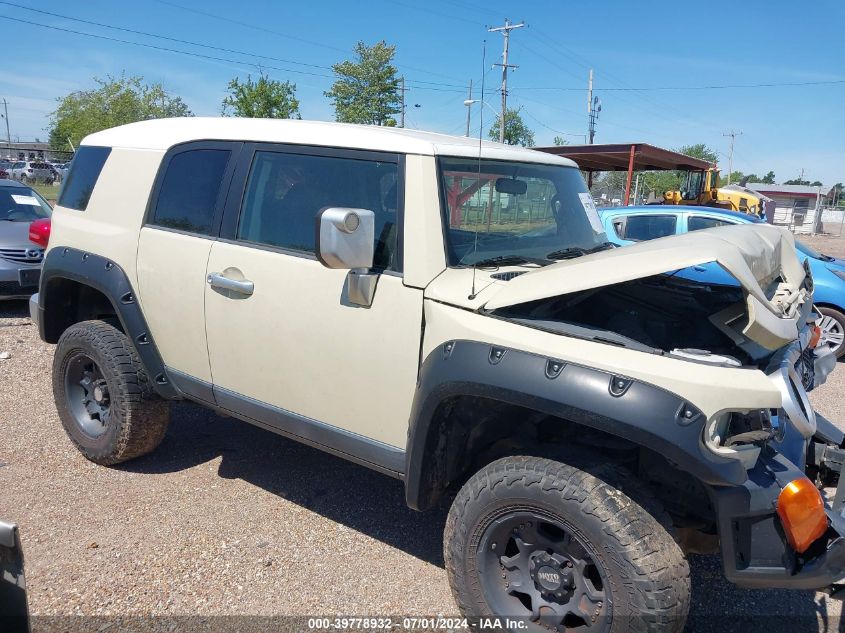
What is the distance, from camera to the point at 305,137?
3.08 m

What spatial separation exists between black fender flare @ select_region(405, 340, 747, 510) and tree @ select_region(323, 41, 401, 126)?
3216 cm

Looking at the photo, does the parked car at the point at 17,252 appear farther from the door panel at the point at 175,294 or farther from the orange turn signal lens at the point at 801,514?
the orange turn signal lens at the point at 801,514

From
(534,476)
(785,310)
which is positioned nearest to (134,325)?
(534,476)

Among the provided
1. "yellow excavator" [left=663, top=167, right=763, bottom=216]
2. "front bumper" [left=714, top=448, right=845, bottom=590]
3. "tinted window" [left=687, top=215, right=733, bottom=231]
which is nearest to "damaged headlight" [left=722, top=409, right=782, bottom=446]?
"front bumper" [left=714, top=448, right=845, bottom=590]

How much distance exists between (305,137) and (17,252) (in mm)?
6565

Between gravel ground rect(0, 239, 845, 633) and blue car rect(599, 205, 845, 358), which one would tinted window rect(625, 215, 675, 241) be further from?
gravel ground rect(0, 239, 845, 633)

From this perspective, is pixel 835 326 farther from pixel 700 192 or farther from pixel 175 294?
pixel 700 192

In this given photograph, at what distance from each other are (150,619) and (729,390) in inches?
95.8

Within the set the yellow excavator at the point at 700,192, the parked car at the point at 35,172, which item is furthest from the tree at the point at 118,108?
the yellow excavator at the point at 700,192

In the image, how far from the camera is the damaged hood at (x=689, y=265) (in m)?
2.09

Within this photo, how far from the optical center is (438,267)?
8.64ft

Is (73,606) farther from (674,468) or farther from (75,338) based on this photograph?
(674,468)

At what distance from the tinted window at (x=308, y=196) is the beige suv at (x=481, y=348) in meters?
0.01

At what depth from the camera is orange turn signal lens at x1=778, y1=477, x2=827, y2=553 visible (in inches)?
80.0
